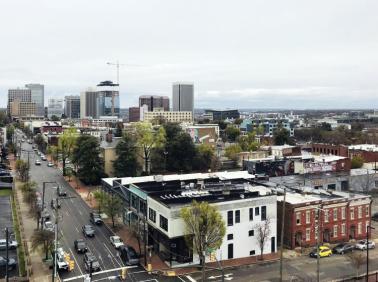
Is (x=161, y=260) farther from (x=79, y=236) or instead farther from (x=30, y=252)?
(x=30, y=252)

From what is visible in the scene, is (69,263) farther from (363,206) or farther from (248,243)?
(363,206)

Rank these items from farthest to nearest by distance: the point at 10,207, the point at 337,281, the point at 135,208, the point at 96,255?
the point at 10,207 < the point at 135,208 < the point at 96,255 < the point at 337,281

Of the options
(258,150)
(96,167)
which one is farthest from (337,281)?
(258,150)

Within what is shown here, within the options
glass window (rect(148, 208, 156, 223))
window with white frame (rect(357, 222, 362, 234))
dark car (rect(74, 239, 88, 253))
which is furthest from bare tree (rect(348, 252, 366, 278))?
dark car (rect(74, 239, 88, 253))

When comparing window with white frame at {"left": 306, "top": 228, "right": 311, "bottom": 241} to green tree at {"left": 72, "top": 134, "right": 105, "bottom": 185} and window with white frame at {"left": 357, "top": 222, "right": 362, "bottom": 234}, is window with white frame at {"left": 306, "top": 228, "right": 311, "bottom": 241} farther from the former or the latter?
green tree at {"left": 72, "top": 134, "right": 105, "bottom": 185}

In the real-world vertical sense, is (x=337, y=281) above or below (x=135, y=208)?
below

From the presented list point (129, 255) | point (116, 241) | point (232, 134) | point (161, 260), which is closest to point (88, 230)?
point (116, 241)

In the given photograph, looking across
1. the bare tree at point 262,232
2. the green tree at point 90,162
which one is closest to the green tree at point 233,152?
the green tree at point 90,162
